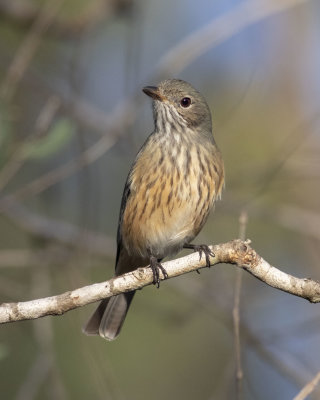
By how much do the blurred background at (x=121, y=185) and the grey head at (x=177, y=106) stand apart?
527mm

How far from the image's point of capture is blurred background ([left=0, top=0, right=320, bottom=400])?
5.84 metres

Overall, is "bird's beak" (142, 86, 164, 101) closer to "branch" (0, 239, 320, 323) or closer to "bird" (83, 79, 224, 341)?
"bird" (83, 79, 224, 341)

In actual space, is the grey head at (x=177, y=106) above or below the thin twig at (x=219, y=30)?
below

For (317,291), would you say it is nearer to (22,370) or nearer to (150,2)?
(22,370)

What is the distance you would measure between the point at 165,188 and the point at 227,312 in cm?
157

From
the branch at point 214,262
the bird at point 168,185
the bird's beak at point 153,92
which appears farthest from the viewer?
the bird's beak at point 153,92

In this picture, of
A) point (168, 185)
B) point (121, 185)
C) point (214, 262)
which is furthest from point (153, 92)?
point (121, 185)

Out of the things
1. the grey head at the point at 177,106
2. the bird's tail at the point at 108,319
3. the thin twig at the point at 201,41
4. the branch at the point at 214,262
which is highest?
the thin twig at the point at 201,41

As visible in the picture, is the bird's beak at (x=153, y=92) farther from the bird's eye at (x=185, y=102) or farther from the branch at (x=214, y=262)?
the branch at (x=214, y=262)

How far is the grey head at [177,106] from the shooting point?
5.53 meters

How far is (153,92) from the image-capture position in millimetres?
5500

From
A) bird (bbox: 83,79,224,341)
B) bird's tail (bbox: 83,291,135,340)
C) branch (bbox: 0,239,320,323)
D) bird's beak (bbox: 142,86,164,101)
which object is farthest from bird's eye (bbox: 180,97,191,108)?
branch (bbox: 0,239,320,323)

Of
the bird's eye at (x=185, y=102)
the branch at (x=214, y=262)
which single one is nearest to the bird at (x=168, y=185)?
the bird's eye at (x=185, y=102)

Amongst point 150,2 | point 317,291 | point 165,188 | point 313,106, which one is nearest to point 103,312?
point 165,188
